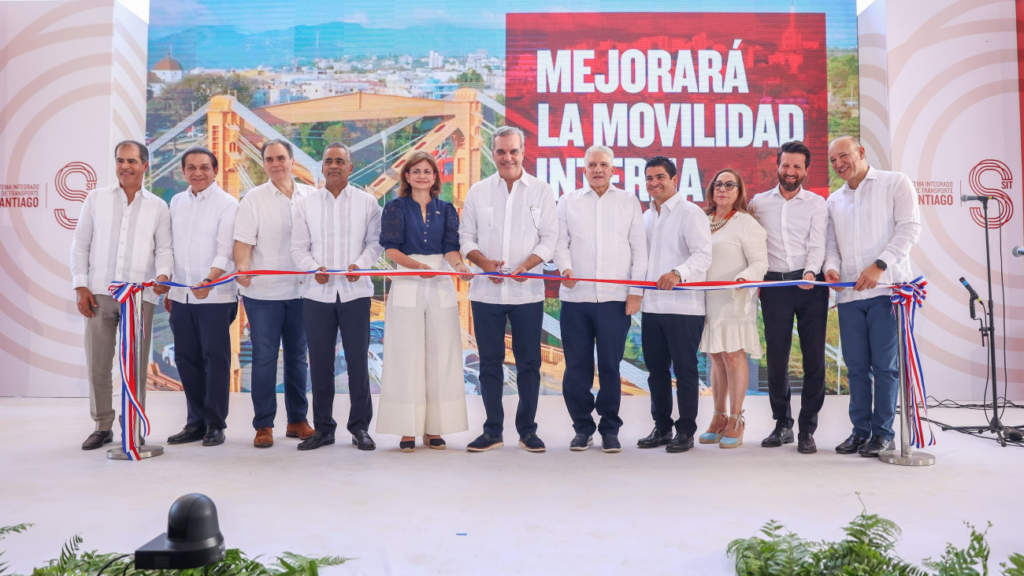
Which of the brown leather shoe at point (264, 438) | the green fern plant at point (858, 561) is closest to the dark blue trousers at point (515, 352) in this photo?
the brown leather shoe at point (264, 438)

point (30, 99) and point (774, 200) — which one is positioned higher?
point (30, 99)

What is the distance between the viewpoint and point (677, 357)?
3.99 m

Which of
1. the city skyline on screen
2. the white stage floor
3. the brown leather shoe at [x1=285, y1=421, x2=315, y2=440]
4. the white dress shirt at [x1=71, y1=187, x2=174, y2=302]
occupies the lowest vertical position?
the white stage floor

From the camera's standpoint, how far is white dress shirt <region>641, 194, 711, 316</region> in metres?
3.95

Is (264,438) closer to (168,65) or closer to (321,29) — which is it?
(321,29)

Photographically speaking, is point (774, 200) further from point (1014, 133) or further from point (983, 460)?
point (1014, 133)

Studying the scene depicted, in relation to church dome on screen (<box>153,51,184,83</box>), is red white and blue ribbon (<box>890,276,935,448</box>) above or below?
below

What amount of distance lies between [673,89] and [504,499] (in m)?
4.75

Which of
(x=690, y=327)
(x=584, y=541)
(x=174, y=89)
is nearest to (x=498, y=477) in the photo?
(x=584, y=541)

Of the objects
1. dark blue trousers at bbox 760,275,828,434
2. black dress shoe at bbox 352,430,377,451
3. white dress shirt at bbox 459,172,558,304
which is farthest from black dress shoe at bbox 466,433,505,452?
dark blue trousers at bbox 760,275,828,434

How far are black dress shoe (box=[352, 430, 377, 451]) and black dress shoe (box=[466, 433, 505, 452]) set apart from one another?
53cm

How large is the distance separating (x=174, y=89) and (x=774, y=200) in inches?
212

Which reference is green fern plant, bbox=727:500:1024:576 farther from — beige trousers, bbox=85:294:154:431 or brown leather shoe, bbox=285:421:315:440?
beige trousers, bbox=85:294:154:431

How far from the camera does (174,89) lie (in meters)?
6.62
